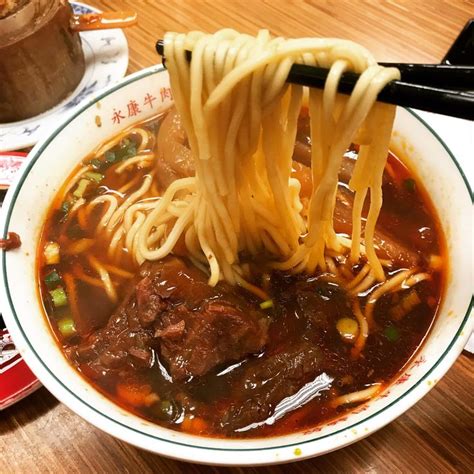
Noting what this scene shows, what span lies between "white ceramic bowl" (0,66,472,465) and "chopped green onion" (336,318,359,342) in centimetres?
24

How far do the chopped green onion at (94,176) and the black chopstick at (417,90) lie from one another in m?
0.95

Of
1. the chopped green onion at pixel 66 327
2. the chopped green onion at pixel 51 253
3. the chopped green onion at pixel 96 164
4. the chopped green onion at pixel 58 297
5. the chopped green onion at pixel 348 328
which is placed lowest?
the chopped green onion at pixel 66 327

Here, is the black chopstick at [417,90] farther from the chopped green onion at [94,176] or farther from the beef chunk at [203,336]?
the chopped green onion at [94,176]

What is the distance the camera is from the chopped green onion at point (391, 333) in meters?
1.77

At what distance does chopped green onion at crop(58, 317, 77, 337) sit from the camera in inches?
71.3

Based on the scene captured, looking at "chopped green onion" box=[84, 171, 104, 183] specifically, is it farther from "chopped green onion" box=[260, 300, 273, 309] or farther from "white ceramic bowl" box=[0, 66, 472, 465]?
"chopped green onion" box=[260, 300, 273, 309]

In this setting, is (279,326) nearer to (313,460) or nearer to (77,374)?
(313,460)

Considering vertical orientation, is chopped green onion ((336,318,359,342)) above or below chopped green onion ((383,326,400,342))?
below

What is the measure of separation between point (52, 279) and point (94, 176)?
0.55m

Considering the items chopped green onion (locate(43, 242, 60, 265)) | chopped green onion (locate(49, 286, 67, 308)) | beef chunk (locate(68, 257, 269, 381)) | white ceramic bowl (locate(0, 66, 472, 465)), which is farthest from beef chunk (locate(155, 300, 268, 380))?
chopped green onion (locate(43, 242, 60, 265))

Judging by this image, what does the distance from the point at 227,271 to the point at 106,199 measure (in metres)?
0.71

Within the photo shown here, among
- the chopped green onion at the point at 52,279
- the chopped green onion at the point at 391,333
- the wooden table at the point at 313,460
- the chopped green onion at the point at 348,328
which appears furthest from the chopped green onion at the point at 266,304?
the chopped green onion at the point at 52,279

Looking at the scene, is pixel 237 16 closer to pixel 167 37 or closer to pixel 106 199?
pixel 106 199

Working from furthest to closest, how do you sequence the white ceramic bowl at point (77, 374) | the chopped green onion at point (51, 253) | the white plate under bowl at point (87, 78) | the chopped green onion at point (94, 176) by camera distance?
the white plate under bowl at point (87, 78) < the chopped green onion at point (94, 176) < the chopped green onion at point (51, 253) < the white ceramic bowl at point (77, 374)
